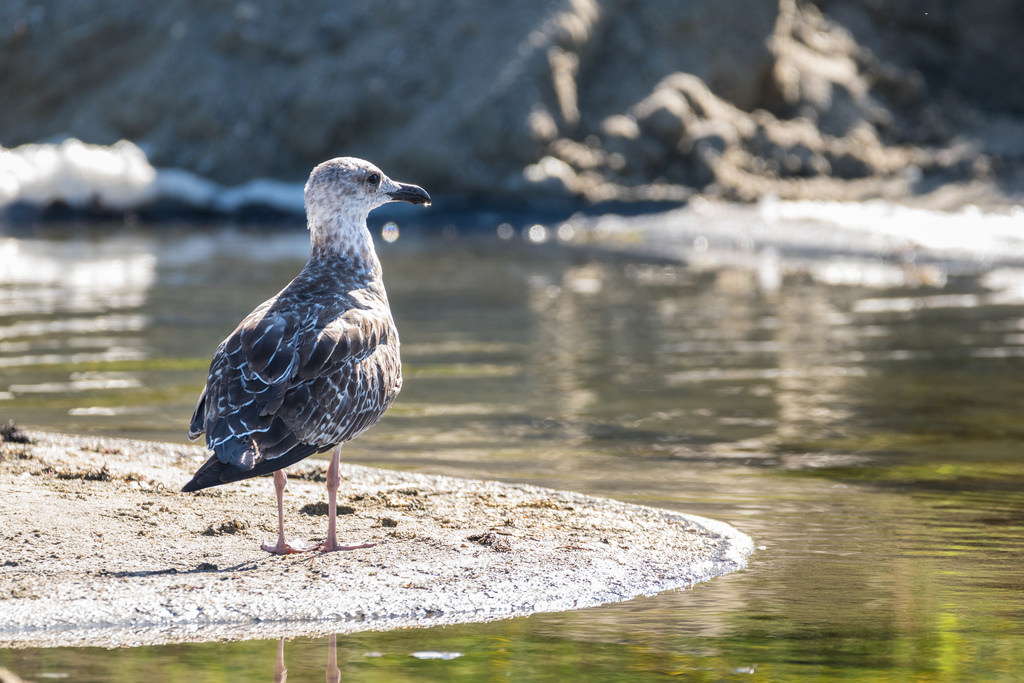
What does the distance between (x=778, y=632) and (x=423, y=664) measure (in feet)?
4.51

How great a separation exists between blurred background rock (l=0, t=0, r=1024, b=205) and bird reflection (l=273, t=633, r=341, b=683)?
19.3m

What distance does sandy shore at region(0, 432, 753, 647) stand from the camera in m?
5.74

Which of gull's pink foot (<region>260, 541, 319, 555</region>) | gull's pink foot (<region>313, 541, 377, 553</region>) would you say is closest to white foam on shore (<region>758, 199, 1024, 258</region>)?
gull's pink foot (<region>313, 541, 377, 553</region>)

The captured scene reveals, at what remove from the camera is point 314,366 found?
6.50 meters

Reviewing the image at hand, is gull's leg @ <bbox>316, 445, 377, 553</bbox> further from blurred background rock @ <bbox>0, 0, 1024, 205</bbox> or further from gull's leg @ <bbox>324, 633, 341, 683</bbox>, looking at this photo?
blurred background rock @ <bbox>0, 0, 1024, 205</bbox>

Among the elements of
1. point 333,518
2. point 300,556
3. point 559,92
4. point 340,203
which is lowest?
point 300,556

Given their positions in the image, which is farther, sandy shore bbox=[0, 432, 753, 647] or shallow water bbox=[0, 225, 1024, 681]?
sandy shore bbox=[0, 432, 753, 647]

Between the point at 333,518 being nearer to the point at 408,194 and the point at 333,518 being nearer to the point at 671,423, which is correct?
the point at 408,194

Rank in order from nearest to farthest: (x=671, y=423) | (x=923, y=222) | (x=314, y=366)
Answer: (x=314, y=366), (x=671, y=423), (x=923, y=222)

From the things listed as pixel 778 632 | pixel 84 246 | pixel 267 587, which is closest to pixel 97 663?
pixel 267 587

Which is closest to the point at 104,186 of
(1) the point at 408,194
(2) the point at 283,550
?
(1) the point at 408,194

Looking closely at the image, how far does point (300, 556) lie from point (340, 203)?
2.00 m

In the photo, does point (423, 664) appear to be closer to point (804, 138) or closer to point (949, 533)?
point (949, 533)

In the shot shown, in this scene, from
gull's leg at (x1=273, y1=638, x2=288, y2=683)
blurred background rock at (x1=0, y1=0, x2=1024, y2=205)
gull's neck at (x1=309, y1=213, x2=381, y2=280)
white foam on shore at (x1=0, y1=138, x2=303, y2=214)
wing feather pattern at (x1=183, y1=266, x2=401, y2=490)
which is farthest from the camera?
white foam on shore at (x1=0, y1=138, x2=303, y2=214)
